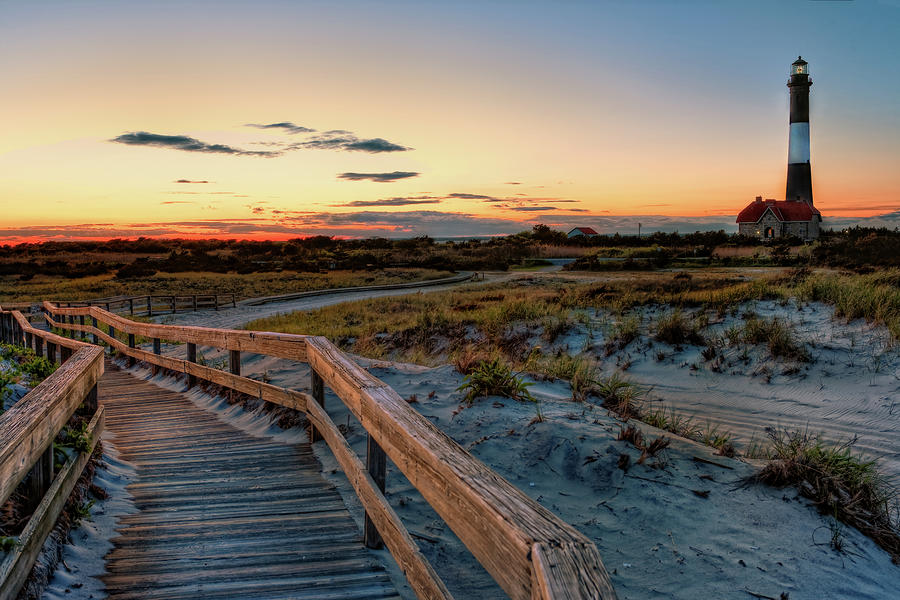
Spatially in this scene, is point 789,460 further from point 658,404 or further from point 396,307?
point 396,307

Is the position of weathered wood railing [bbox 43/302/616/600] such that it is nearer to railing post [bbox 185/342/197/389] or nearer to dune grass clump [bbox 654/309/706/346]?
railing post [bbox 185/342/197/389]

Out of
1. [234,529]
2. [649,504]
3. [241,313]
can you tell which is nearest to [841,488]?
[649,504]

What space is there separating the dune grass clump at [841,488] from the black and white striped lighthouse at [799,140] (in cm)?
6347

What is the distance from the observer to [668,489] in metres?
5.03

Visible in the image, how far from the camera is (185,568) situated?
11.1 ft

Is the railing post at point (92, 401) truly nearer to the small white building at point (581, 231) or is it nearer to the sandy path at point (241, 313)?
the sandy path at point (241, 313)

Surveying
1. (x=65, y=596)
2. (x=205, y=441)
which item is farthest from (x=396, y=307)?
(x=65, y=596)

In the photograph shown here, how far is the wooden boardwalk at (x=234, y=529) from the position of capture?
321 centimetres

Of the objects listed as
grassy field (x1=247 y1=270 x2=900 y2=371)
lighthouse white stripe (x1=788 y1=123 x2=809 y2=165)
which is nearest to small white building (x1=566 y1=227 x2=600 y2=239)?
lighthouse white stripe (x1=788 y1=123 x2=809 y2=165)

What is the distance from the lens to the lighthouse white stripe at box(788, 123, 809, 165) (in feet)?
191

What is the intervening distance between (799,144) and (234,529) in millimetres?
68714

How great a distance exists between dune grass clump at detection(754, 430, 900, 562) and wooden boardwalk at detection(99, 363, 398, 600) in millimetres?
3716

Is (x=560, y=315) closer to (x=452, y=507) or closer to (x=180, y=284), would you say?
(x=452, y=507)

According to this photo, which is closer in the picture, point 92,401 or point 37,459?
point 37,459
